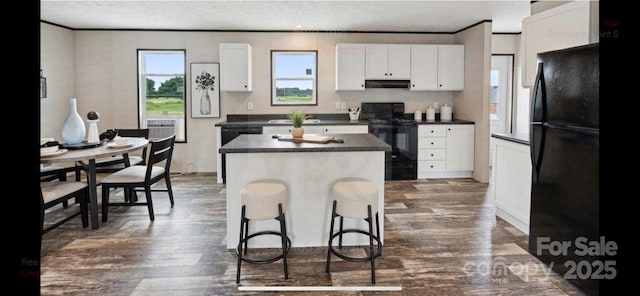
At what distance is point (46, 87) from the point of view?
5512mm

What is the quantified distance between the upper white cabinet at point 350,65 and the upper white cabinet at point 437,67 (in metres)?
0.78

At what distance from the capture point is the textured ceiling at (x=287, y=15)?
4.55 m

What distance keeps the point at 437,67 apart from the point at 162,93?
167 inches

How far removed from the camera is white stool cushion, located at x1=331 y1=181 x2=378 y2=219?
2607mm

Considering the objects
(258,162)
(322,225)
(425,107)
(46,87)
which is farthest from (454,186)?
(46,87)

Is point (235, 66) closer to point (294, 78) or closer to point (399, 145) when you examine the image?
point (294, 78)

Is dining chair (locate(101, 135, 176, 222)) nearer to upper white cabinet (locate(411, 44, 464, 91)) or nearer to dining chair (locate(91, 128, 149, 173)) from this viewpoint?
dining chair (locate(91, 128, 149, 173))

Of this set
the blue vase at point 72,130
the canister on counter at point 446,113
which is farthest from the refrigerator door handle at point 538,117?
the blue vase at point 72,130

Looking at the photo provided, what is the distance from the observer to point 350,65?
5.98m

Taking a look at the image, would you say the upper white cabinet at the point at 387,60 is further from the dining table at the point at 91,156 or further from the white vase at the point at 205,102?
the dining table at the point at 91,156

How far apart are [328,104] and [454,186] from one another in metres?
2.26

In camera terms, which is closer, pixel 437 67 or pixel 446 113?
pixel 437 67

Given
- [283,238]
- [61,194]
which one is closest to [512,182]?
[283,238]

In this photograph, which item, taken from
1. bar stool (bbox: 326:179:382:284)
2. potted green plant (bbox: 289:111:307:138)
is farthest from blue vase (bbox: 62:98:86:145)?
bar stool (bbox: 326:179:382:284)
